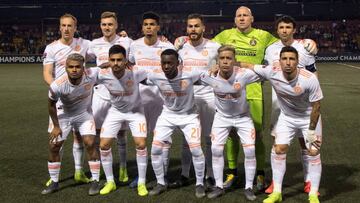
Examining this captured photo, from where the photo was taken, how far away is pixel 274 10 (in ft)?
130

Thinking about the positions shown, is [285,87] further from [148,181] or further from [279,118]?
[148,181]

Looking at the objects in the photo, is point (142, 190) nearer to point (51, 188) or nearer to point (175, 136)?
point (51, 188)

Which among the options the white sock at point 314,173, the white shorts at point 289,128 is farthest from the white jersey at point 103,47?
the white sock at point 314,173

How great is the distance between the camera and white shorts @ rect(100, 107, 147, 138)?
6191 mm

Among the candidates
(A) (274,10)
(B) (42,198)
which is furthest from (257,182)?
(A) (274,10)

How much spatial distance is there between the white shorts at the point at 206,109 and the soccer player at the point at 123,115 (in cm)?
90

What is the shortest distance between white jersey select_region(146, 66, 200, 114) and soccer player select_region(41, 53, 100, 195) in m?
0.95

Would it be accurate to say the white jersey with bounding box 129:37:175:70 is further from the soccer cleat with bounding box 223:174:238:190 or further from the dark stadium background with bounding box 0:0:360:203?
the soccer cleat with bounding box 223:174:238:190

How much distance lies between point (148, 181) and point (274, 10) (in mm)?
35589

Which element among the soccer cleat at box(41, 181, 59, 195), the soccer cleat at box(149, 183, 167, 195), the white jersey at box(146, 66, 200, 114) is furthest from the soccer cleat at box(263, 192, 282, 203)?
the soccer cleat at box(41, 181, 59, 195)

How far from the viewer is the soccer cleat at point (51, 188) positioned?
240 inches

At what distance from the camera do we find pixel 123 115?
6.28m

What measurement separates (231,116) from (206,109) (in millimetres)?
627

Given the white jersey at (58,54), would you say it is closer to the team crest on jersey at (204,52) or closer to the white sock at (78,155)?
the white sock at (78,155)
